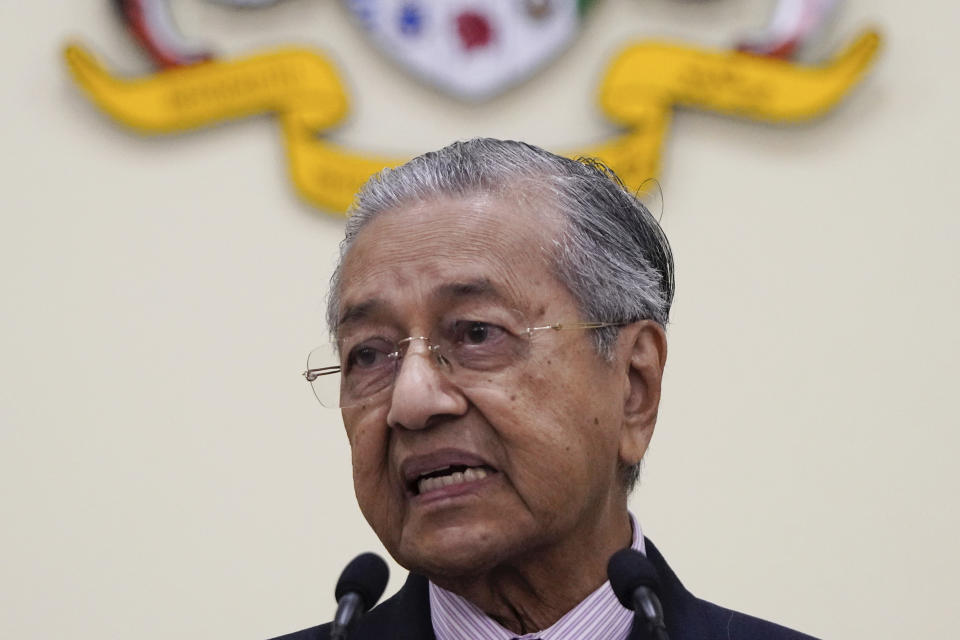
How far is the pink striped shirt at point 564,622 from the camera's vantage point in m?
1.74

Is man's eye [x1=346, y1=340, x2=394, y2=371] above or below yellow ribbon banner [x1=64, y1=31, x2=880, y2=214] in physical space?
below

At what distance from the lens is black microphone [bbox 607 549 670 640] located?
4.66ft

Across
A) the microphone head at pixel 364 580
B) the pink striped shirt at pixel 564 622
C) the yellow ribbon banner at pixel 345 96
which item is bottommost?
the pink striped shirt at pixel 564 622

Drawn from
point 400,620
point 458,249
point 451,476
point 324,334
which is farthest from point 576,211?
point 324,334

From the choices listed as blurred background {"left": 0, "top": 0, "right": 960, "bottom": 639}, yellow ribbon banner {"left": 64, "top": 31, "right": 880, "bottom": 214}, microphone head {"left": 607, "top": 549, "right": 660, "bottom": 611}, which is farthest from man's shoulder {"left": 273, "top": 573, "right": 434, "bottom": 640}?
yellow ribbon banner {"left": 64, "top": 31, "right": 880, "bottom": 214}

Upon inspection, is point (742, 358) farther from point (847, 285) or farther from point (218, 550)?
point (218, 550)

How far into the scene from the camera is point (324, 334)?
3434 millimetres

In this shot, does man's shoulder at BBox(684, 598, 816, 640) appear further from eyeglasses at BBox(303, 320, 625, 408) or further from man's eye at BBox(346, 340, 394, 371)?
man's eye at BBox(346, 340, 394, 371)

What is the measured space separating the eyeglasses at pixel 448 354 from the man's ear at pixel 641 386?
0.09 m

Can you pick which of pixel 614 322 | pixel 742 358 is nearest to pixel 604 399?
pixel 614 322

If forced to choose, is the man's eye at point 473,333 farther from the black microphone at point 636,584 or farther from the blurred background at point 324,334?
the blurred background at point 324,334

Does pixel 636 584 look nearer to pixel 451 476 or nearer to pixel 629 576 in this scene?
pixel 629 576

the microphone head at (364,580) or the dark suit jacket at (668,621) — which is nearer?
the microphone head at (364,580)

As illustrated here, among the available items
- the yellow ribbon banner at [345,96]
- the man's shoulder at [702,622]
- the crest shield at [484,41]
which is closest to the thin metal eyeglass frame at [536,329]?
the man's shoulder at [702,622]
